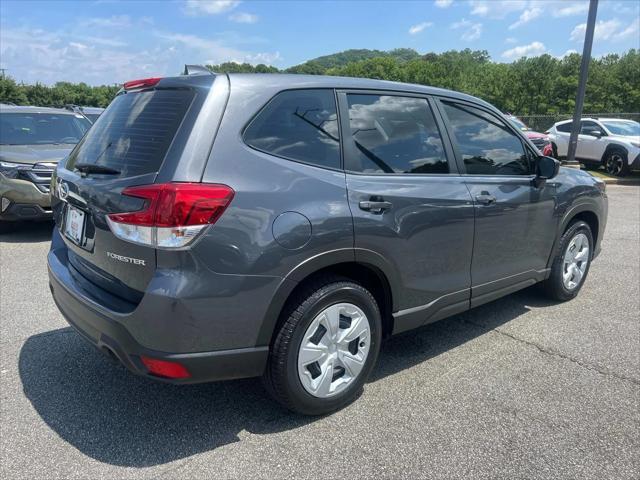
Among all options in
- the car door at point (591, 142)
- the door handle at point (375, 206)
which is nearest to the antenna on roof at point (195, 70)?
the door handle at point (375, 206)

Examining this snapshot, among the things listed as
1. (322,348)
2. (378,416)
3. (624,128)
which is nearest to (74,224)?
(322,348)

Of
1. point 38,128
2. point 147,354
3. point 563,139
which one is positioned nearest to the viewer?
point 147,354

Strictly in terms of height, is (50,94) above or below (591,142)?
above

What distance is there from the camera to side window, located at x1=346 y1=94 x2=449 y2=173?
2975mm

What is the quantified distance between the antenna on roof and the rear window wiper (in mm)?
687

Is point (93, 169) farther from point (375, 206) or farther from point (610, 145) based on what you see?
point (610, 145)

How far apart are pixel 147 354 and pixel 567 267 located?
3874 mm

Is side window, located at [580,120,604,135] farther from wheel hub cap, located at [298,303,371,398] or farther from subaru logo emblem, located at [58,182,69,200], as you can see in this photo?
subaru logo emblem, located at [58,182,69,200]

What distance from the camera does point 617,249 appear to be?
269 inches

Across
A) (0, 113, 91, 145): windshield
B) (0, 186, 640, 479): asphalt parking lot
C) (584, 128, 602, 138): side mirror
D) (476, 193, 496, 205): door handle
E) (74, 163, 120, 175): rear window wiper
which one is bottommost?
(0, 186, 640, 479): asphalt parking lot

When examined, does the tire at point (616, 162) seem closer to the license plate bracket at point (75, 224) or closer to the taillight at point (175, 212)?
the taillight at point (175, 212)

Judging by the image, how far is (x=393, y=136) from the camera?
3.17m

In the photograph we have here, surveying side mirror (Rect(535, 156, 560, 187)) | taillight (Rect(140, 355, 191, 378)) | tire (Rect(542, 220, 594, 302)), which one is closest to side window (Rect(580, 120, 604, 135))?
tire (Rect(542, 220, 594, 302))

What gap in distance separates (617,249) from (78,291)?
668 centimetres
